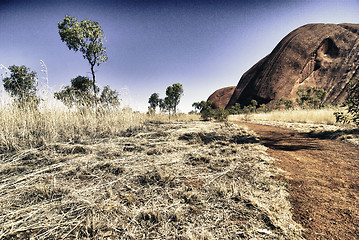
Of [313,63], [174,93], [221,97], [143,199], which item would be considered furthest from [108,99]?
[221,97]

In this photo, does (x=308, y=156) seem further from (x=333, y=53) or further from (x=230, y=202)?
(x=333, y=53)

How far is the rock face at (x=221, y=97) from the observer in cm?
5066

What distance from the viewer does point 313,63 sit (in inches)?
1357

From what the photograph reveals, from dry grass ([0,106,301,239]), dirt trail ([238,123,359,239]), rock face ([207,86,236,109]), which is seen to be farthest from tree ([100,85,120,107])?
rock face ([207,86,236,109])

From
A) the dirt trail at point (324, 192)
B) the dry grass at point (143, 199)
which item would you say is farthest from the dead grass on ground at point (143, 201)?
the dirt trail at point (324, 192)

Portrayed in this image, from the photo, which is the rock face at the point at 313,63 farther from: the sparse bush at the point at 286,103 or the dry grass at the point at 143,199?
the dry grass at the point at 143,199

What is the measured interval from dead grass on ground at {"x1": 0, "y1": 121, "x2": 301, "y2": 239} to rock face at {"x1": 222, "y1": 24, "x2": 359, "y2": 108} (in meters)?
37.7

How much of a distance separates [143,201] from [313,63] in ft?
163

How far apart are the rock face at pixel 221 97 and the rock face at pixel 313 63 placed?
15141 millimetres

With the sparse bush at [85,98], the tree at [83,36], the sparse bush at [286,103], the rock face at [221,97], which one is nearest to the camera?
the sparse bush at [85,98]

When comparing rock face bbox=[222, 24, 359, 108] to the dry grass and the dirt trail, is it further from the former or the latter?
the dry grass

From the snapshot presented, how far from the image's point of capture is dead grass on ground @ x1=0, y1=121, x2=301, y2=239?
1.02m

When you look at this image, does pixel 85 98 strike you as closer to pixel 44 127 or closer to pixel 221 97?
pixel 44 127

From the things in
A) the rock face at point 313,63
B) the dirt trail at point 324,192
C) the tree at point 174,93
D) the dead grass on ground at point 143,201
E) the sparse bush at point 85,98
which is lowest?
the dirt trail at point 324,192
